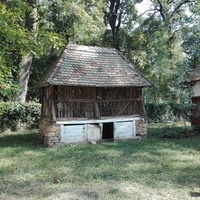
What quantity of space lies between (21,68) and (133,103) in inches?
369

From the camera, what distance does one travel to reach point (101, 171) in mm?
8289

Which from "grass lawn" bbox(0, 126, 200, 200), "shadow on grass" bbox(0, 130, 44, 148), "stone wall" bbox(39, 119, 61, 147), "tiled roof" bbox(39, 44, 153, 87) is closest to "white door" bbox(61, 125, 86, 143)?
"stone wall" bbox(39, 119, 61, 147)

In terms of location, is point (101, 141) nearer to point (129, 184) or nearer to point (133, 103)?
point (133, 103)

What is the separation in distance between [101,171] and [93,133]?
5.10m

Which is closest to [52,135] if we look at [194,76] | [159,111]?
[194,76]

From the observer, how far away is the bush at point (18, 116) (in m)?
17.9

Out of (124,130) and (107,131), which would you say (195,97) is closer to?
(124,130)

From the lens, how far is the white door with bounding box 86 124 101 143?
43.4 ft

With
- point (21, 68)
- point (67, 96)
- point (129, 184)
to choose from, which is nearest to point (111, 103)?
point (67, 96)

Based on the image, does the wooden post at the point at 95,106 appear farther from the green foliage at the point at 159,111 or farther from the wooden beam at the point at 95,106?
the green foliage at the point at 159,111

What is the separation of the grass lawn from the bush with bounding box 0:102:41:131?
213 inches

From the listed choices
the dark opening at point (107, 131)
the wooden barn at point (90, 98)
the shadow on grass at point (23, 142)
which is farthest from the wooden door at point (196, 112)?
the shadow on grass at point (23, 142)

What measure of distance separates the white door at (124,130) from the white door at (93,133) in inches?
37.7

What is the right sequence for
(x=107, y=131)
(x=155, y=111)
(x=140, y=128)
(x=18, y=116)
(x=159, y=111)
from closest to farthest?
(x=140, y=128)
(x=107, y=131)
(x=18, y=116)
(x=155, y=111)
(x=159, y=111)
